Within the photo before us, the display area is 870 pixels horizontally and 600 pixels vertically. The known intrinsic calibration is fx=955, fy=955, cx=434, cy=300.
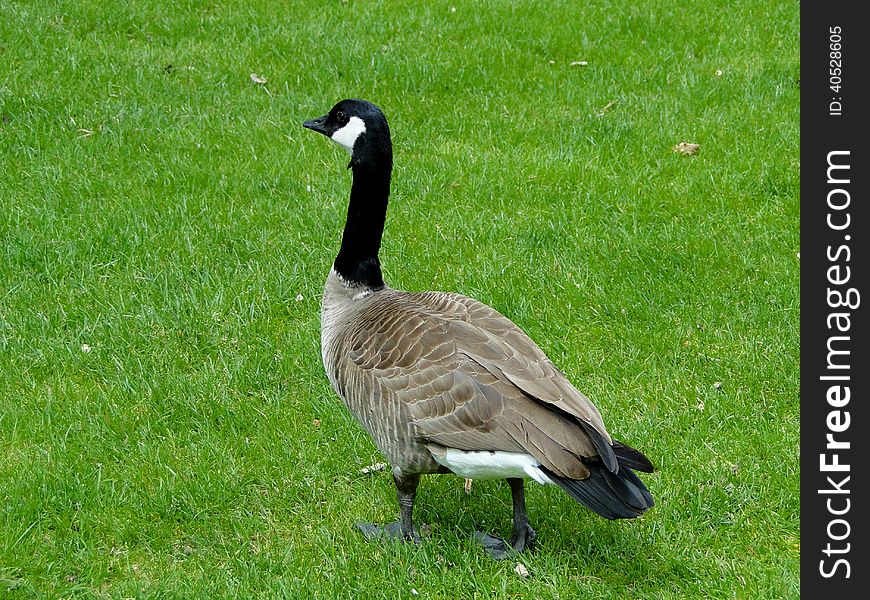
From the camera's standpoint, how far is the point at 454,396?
394cm

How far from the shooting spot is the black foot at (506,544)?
14.1 feet

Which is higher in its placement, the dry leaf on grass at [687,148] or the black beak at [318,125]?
the black beak at [318,125]

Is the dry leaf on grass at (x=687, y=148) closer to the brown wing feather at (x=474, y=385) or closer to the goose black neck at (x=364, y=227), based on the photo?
the goose black neck at (x=364, y=227)

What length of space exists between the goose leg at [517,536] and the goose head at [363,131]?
1.66m

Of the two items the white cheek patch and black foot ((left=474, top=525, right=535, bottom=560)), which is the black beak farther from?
black foot ((left=474, top=525, right=535, bottom=560))

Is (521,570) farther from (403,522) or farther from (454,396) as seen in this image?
(454,396)

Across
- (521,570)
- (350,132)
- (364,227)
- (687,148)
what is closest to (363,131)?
(350,132)

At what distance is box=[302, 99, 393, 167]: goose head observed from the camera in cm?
455

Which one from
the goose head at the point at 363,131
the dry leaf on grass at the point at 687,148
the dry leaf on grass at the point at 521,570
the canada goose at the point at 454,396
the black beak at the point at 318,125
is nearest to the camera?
the canada goose at the point at 454,396

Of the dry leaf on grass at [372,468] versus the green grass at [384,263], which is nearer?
the green grass at [384,263]

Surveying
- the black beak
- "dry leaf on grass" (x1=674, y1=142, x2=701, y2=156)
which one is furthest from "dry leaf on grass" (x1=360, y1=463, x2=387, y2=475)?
"dry leaf on grass" (x1=674, y1=142, x2=701, y2=156)

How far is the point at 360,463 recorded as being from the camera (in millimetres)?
4945

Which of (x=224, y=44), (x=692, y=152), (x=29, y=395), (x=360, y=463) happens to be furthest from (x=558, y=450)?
(x=224, y=44)

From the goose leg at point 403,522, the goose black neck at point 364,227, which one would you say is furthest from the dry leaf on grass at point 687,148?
the goose leg at point 403,522
